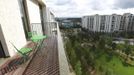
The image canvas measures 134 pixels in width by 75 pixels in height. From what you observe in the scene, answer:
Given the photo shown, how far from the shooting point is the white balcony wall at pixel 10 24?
365 centimetres

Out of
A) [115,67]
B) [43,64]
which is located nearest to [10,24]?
[43,64]

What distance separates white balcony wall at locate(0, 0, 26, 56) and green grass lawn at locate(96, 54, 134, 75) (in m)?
15.8

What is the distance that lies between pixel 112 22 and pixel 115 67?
109 feet

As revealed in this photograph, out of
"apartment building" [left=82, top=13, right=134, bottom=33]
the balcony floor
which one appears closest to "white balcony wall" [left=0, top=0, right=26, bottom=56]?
the balcony floor

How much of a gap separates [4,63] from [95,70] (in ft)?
58.7

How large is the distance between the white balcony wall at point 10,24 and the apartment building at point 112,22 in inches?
1903

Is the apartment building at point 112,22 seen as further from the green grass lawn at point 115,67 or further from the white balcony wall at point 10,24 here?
the white balcony wall at point 10,24

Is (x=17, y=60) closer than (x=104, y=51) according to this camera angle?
Yes

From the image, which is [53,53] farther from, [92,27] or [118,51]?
[92,27]

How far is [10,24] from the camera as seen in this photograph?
405 cm

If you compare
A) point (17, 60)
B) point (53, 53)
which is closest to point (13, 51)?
point (17, 60)

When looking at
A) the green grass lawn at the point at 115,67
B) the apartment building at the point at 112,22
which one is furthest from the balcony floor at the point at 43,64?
the apartment building at the point at 112,22

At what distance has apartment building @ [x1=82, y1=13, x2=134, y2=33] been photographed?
47.6 metres

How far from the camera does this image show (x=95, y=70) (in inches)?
766
